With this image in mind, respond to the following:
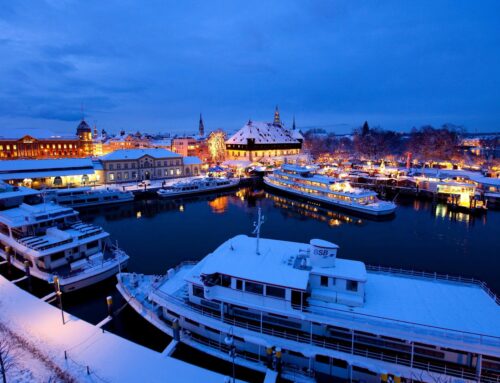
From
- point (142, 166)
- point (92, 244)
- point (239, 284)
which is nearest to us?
point (239, 284)

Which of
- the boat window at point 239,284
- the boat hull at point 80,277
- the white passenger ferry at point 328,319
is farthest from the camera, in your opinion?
the boat hull at point 80,277

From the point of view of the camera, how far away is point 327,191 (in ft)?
187

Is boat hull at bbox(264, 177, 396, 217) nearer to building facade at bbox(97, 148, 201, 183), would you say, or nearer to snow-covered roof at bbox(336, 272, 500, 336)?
building facade at bbox(97, 148, 201, 183)

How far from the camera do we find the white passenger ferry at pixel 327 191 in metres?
49.9

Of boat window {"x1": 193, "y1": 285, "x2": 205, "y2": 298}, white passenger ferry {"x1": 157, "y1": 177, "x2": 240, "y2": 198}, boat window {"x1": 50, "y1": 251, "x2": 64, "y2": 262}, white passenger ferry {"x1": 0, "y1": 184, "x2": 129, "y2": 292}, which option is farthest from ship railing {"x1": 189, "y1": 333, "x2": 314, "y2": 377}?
white passenger ferry {"x1": 157, "y1": 177, "x2": 240, "y2": 198}

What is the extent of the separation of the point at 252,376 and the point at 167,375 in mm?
4209

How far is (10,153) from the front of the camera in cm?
9612

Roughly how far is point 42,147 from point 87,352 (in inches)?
4483

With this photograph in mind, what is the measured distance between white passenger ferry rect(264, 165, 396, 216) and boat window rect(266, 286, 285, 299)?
36588mm

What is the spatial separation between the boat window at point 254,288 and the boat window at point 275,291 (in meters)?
0.34

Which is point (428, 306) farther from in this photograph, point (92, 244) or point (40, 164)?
point (40, 164)

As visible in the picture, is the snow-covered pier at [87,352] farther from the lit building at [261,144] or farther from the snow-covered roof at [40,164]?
the lit building at [261,144]

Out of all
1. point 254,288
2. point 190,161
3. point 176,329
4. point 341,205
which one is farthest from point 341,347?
point 190,161

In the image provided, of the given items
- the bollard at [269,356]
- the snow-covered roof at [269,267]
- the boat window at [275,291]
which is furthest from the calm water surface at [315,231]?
the bollard at [269,356]
